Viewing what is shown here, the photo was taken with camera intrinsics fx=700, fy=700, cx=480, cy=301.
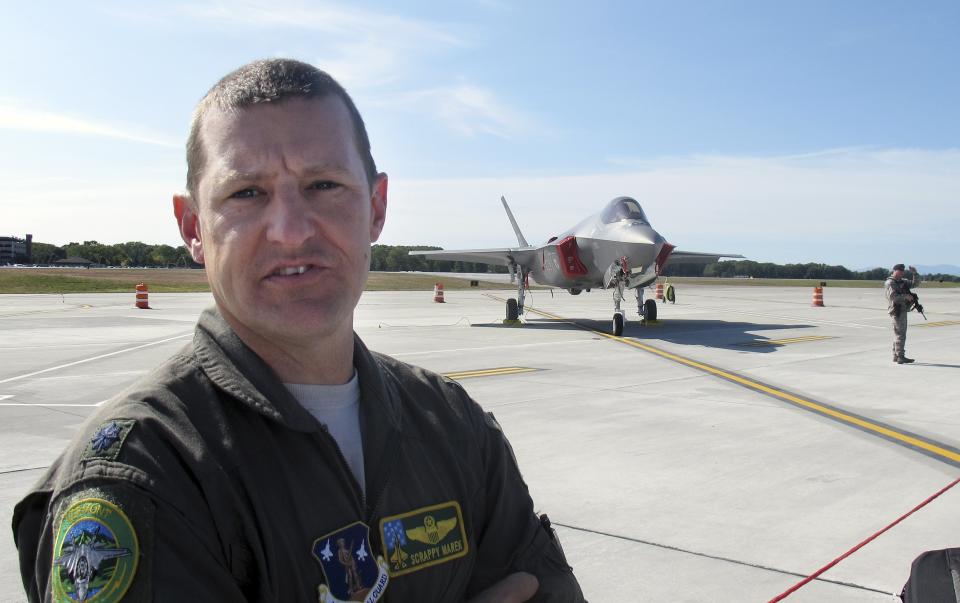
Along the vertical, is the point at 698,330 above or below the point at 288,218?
below

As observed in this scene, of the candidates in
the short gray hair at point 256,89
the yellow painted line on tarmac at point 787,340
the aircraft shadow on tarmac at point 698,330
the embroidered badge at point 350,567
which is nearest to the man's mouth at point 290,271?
the short gray hair at point 256,89

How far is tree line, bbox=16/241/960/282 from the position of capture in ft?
338

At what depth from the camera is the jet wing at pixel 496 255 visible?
2236cm

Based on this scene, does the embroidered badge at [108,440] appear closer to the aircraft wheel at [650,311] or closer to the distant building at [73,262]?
the aircraft wheel at [650,311]

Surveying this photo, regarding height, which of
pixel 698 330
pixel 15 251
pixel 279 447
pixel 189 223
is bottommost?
pixel 698 330

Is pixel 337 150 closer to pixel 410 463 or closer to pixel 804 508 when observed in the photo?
pixel 410 463

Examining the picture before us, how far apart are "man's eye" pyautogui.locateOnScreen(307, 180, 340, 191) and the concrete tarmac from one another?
280 centimetres

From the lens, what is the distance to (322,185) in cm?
165

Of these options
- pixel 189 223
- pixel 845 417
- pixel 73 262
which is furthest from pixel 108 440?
pixel 73 262

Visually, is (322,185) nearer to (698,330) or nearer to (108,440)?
(108,440)

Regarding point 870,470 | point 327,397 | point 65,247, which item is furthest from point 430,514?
point 65,247

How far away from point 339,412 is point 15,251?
150 meters

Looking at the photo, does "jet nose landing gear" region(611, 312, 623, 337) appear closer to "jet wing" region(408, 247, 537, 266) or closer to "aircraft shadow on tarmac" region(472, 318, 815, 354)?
"aircraft shadow on tarmac" region(472, 318, 815, 354)

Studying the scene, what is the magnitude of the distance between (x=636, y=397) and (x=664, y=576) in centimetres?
537
